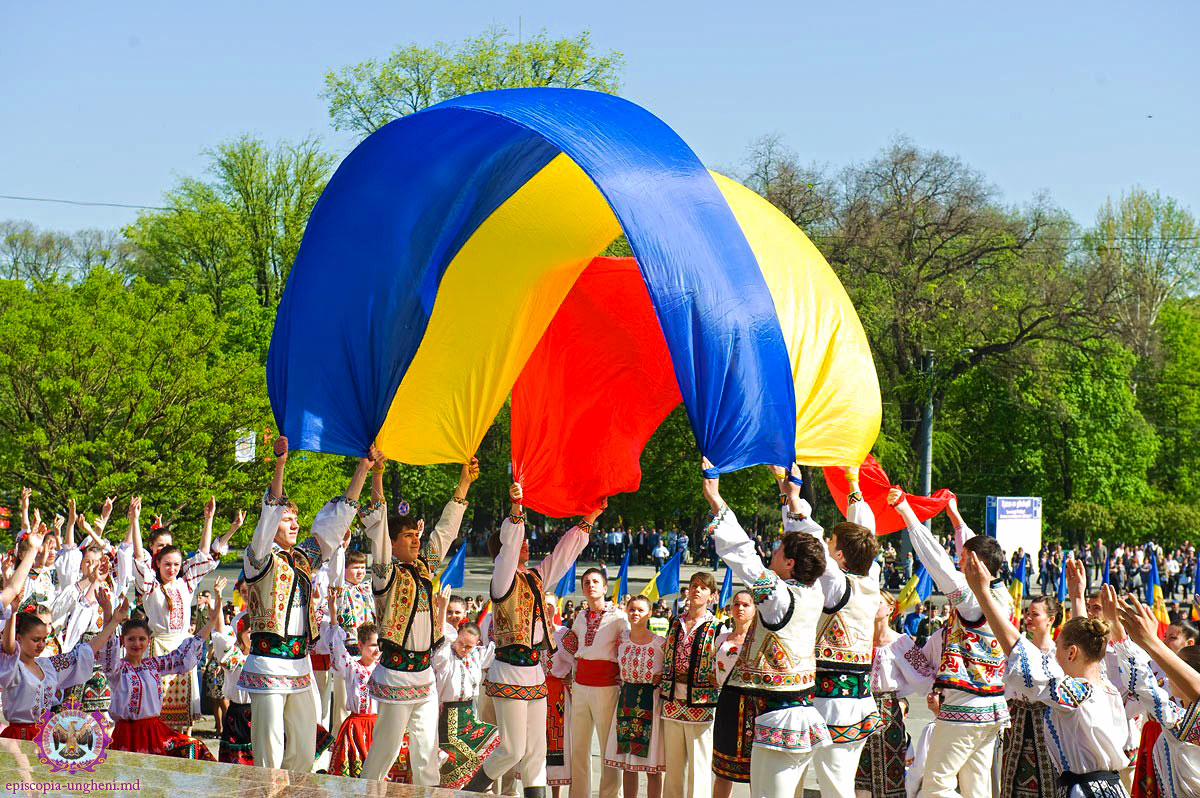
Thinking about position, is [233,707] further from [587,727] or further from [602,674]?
[602,674]

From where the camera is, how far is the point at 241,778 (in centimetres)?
666

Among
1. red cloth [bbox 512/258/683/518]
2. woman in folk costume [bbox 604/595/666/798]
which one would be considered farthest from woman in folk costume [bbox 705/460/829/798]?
red cloth [bbox 512/258/683/518]

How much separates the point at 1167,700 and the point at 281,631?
16.0 feet

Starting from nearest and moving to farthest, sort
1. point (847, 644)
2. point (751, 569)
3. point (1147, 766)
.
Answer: point (1147, 766), point (751, 569), point (847, 644)

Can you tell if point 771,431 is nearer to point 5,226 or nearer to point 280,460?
point 280,460

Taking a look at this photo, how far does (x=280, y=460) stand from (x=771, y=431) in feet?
9.29

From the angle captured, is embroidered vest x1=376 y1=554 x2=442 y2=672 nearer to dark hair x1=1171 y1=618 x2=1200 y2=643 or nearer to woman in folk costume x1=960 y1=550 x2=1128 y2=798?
woman in folk costume x1=960 y1=550 x2=1128 y2=798

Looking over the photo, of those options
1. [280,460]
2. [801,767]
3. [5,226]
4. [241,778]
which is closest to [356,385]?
[280,460]

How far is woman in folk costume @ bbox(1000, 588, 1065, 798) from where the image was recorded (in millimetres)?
7746

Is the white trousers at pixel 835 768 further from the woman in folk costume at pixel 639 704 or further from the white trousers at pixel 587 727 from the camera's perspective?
the white trousers at pixel 587 727

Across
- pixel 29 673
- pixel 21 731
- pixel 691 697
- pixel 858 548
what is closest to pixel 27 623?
pixel 29 673

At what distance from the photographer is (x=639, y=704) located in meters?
8.91

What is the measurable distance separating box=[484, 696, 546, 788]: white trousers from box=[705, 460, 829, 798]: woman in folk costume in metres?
2.08

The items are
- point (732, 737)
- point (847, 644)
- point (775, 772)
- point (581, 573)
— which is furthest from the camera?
point (581, 573)
